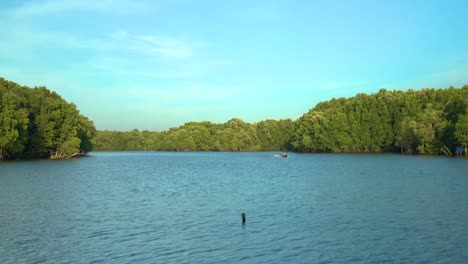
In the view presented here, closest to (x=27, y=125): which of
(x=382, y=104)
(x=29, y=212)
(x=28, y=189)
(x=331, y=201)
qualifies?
(x=28, y=189)

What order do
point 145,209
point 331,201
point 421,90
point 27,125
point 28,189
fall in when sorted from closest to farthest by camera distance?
point 145,209 → point 331,201 → point 28,189 → point 27,125 → point 421,90

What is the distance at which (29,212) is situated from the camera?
32656 millimetres

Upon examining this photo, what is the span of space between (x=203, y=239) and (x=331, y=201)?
17576 millimetres

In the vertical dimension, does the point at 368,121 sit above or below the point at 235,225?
above

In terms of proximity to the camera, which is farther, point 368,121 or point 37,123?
point 368,121

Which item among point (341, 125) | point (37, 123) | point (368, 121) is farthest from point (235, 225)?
point (368, 121)

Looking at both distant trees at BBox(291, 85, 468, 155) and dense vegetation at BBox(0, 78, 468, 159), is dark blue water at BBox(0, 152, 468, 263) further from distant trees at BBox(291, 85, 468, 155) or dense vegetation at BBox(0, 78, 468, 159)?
distant trees at BBox(291, 85, 468, 155)

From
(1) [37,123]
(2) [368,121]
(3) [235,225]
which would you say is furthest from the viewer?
(2) [368,121]

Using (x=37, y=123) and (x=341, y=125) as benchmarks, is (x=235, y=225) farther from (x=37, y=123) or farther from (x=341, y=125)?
(x=341, y=125)

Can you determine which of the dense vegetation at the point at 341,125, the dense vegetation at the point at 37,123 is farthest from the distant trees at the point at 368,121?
the dense vegetation at the point at 37,123

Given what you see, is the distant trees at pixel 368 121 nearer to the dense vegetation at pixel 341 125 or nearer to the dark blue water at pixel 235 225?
the dense vegetation at pixel 341 125

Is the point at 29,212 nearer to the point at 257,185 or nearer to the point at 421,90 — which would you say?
the point at 257,185

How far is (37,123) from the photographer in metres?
116

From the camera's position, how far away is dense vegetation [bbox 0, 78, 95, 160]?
102 m
